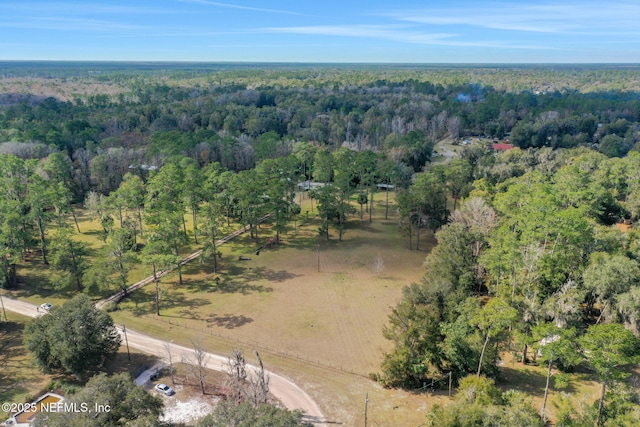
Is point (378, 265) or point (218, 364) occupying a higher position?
point (378, 265)

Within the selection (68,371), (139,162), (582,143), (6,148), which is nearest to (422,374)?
(68,371)

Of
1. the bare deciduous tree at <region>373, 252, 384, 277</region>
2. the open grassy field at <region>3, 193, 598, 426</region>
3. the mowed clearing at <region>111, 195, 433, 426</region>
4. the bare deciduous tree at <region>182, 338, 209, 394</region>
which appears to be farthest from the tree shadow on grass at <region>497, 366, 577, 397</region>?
the bare deciduous tree at <region>182, 338, 209, 394</region>

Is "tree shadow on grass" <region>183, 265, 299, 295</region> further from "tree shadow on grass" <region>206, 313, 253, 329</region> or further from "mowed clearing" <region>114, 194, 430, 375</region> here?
"tree shadow on grass" <region>206, 313, 253, 329</region>

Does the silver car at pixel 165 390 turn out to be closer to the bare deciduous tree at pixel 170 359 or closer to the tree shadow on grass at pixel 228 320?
the bare deciduous tree at pixel 170 359

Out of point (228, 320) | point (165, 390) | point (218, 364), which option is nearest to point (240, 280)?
point (228, 320)

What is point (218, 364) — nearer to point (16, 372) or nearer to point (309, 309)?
point (309, 309)
